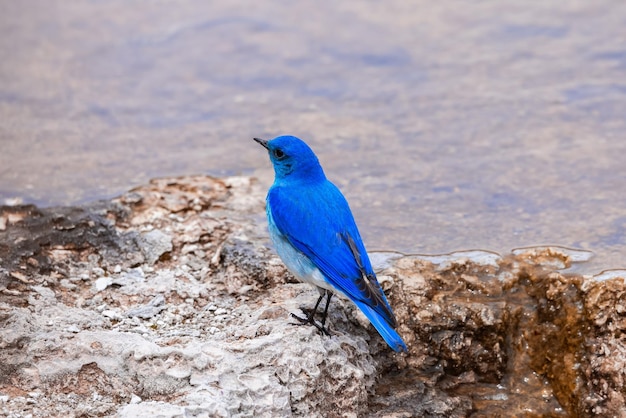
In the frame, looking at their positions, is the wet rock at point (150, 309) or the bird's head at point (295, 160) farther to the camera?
the bird's head at point (295, 160)

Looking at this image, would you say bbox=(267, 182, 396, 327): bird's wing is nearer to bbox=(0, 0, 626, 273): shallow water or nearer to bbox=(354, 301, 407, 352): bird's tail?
bbox=(354, 301, 407, 352): bird's tail

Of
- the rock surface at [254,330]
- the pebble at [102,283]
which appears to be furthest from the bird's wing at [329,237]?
the pebble at [102,283]

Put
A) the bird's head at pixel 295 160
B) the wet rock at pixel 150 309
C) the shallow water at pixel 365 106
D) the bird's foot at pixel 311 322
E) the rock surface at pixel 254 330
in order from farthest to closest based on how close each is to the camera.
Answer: the shallow water at pixel 365 106, the bird's head at pixel 295 160, the wet rock at pixel 150 309, the bird's foot at pixel 311 322, the rock surface at pixel 254 330

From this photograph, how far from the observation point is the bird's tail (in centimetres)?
398

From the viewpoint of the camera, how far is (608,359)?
4441 mm

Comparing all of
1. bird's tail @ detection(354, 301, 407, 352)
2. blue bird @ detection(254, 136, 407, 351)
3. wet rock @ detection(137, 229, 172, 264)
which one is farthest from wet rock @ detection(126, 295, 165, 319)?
bird's tail @ detection(354, 301, 407, 352)

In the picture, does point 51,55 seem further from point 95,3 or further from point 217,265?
point 217,265


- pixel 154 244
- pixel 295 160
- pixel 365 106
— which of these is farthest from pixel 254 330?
pixel 365 106

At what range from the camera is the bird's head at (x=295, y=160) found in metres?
4.60

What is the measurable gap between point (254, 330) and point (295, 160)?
2.96 feet

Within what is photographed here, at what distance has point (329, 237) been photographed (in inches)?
170

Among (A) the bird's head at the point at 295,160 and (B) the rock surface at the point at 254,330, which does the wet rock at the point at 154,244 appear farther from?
(A) the bird's head at the point at 295,160

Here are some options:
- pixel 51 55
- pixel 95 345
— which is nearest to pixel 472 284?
pixel 95 345

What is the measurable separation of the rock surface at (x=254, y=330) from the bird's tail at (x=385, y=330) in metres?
0.28
